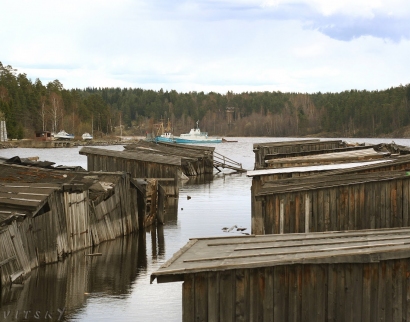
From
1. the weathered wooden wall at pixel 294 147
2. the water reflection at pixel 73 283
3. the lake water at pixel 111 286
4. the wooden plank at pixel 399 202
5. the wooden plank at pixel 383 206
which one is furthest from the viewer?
the weathered wooden wall at pixel 294 147

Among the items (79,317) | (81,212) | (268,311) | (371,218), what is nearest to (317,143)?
(81,212)

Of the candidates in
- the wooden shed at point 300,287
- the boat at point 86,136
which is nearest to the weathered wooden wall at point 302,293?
the wooden shed at point 300,287

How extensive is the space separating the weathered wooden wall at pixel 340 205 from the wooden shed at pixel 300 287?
23.5ft

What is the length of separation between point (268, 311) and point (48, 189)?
13.1 m

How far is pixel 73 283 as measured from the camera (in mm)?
24250

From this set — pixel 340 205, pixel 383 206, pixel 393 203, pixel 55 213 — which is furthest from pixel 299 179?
pixel 55 213

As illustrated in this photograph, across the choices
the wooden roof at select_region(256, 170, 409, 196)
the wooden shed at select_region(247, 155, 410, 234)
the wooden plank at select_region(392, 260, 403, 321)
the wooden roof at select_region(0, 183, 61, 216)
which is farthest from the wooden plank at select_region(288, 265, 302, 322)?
the wooden roof at select_region(0, 183, 61, 216)

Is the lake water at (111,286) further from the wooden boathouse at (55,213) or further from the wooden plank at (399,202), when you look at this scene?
the wooden plank at (399,202)

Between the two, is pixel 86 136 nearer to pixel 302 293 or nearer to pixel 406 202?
pixel 406 202

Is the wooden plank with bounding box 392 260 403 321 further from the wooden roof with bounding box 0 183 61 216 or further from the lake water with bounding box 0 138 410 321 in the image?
the wooden roof with bounding box 0 183 61 216

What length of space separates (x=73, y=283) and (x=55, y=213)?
300 cm

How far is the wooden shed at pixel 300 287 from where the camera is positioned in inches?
584

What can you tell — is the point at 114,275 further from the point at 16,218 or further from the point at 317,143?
the point at 317,143

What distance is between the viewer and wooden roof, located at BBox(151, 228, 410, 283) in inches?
580
